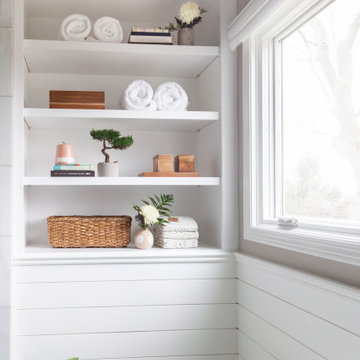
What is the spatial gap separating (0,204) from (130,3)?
1.18m

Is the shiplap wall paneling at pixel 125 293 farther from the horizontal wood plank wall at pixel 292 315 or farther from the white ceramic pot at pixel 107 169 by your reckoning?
the white ceramic pot at pixel 107 169

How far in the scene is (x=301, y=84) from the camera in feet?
6.17

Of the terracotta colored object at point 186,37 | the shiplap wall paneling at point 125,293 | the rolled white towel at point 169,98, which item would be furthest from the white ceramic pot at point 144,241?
the terracotta colored object at point 186,37

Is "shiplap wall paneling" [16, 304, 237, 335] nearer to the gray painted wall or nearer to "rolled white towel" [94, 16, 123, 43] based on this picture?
the gray painted wall

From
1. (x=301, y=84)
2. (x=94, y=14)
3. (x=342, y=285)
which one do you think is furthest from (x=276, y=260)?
(x=94, y=14)

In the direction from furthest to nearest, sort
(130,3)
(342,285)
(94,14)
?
(94,14) < (130,3) < (342,285)

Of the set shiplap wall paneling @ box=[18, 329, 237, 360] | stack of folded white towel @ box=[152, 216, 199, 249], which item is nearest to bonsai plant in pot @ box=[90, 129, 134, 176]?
stack of folded white towel @ box=[152, 216, 199, 249]

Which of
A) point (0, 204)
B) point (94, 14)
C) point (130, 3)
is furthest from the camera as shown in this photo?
point (94, 14)

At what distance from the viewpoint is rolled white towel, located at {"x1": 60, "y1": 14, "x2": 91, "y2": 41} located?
7.41 feet

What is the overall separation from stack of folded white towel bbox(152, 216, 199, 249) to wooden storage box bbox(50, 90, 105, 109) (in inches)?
26.2

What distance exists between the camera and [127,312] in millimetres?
2176

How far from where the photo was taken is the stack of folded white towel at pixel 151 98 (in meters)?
2.27

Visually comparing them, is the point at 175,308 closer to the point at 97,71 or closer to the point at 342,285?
the point at 342,285

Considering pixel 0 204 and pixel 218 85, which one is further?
pixel 218 85
